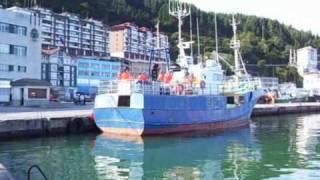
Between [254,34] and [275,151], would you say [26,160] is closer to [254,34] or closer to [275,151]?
[275,151]

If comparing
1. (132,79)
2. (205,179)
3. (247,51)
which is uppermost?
(247,51)

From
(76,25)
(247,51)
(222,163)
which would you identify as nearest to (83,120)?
(222,163)

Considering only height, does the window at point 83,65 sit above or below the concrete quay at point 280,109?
above

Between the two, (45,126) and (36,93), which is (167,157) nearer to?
(45,126)

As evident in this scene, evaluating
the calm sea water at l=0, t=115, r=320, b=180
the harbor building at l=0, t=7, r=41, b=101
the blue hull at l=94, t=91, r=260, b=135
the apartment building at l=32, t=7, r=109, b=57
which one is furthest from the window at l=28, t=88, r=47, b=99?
the apartment building at l=32, t=7, r=109, b=57

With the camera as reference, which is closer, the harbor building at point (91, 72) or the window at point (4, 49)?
the window at point (4, 49)

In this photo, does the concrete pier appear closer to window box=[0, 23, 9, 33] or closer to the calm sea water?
the calm sea water

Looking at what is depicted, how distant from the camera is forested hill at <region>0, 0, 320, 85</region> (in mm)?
161750

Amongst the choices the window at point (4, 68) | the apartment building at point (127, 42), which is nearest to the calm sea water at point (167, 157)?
the window at point (4, 68)

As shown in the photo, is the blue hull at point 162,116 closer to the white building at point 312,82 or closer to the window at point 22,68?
the window at point 22,68

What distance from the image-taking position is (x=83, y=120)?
3325cm

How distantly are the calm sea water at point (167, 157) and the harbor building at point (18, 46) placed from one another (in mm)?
33669

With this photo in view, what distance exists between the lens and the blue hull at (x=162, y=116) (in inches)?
1177

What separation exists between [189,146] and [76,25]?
124 metres
